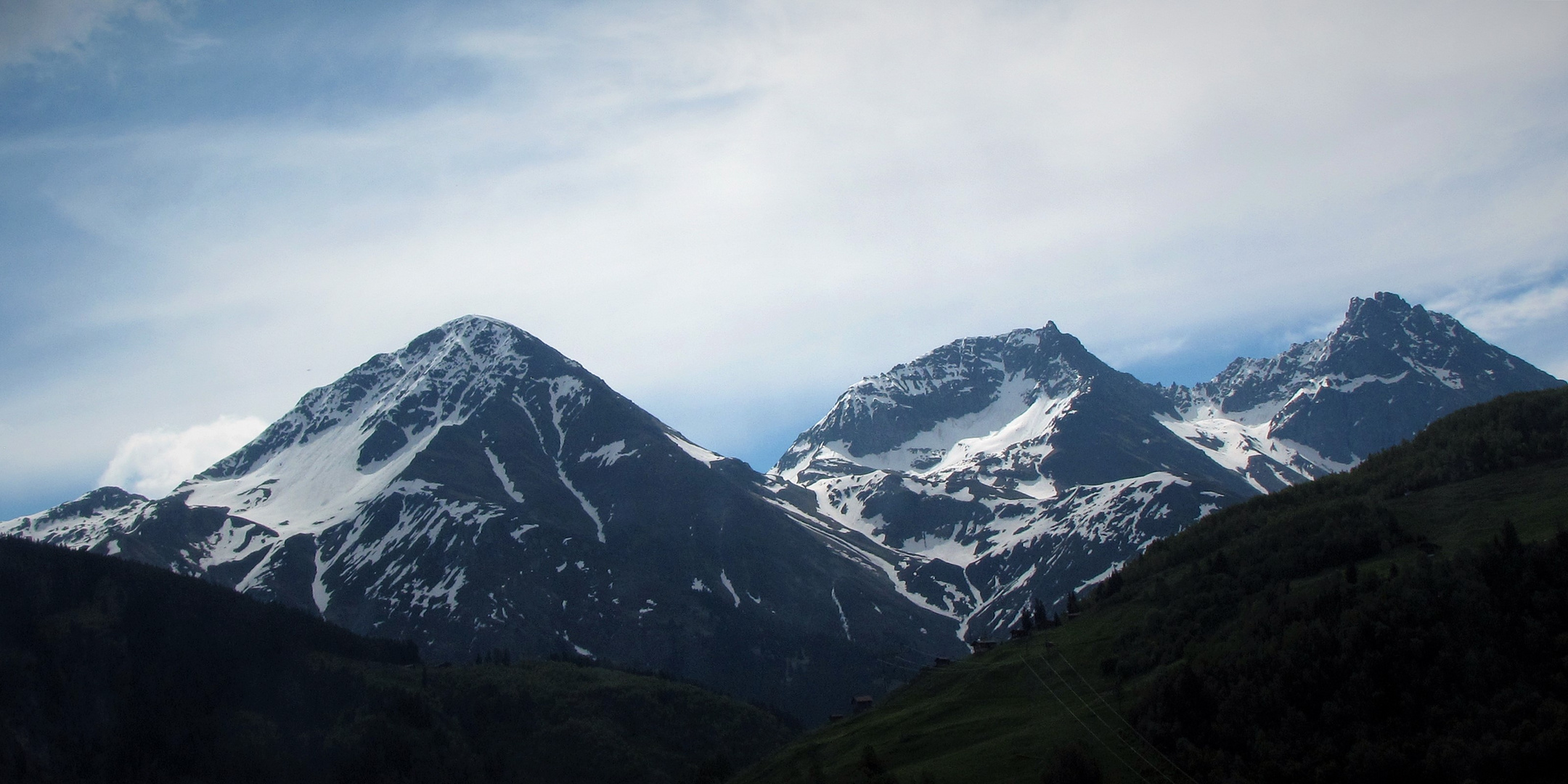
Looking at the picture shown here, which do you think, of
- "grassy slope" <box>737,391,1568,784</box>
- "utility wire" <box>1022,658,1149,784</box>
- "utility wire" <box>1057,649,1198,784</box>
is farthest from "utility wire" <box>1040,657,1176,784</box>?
"utility wire" <box>1057,649,1198,784</box>

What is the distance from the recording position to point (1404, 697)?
332 feet

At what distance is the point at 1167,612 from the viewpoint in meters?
142

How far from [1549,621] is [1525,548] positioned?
1259 cm

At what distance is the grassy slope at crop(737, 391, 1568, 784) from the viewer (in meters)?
120

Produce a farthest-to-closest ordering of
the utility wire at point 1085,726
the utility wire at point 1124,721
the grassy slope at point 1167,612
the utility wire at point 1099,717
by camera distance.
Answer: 1. the grassy slope at point 1167,612
2. the utility wire at point 1085,726
3. the utility wire at point 1099,717
4. the utility wire at point 1124,721

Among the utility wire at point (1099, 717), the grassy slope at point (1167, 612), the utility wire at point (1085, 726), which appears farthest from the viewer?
the grassy slope at point (1167, 612)

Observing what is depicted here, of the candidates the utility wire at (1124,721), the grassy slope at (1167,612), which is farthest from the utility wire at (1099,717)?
the utility wire at (1124,721)

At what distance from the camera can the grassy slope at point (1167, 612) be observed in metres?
120

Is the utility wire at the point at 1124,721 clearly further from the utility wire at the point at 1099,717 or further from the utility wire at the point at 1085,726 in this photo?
the utility wire at the point at 1085,726

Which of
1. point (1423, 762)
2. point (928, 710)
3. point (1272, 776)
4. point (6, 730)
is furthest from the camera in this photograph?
point (6, 730)

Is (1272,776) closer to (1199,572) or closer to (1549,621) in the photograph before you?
(1549,621)

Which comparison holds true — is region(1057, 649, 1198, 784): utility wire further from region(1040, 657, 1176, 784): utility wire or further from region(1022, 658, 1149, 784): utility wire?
region(1022, 658, 1149, 784): utility wire

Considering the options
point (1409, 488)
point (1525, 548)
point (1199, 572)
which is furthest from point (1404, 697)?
point (1409, 488)

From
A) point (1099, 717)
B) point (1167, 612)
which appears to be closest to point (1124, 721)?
point (1099, 717)
